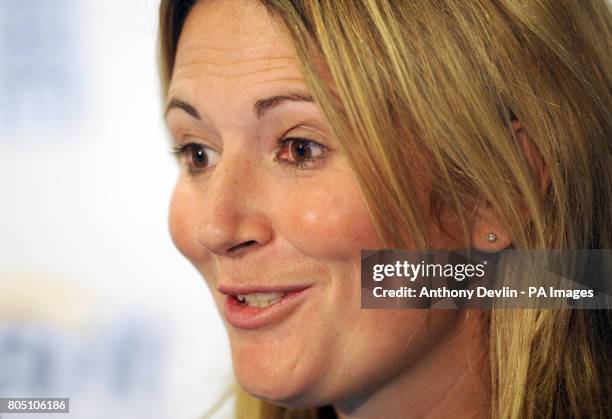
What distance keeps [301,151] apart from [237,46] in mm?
149

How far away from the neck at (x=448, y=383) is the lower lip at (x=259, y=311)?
0.50 feet

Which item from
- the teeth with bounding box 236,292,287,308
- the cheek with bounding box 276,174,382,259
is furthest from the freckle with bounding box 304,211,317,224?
the teeth with bounding box 236,292,287,308

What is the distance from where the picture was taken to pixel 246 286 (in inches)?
45.4

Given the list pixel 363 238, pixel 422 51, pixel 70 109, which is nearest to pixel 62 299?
pixel 70 109

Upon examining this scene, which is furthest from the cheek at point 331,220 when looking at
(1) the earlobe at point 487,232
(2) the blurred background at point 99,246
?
(2) the blurred background at point 99,246

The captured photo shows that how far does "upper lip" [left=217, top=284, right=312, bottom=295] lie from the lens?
3.71 ft

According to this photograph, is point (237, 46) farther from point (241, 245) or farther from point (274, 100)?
point (241, 245)

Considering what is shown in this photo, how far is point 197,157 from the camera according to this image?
125cm

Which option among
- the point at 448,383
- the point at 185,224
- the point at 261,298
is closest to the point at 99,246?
the point at 185,224

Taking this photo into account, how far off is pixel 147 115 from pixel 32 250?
254 millimetres

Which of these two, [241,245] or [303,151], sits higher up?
[303,151]

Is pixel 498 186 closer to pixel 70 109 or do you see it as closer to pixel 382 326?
pixel 382 326

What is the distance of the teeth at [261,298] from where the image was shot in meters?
1.15

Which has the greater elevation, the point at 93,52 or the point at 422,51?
the point at 93,52
